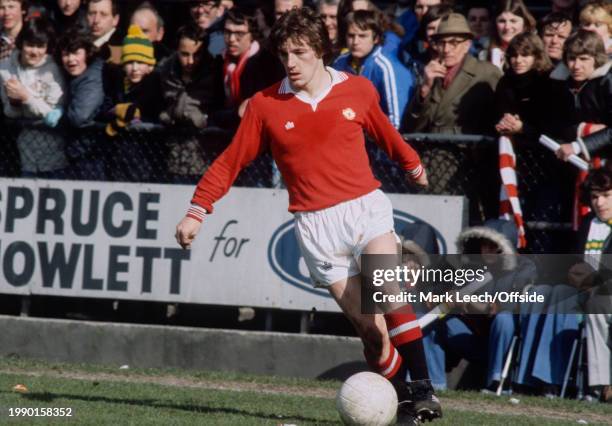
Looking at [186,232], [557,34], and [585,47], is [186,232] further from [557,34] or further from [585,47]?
[557,34]

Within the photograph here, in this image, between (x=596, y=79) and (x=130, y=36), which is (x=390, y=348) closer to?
(x=596, y=79)

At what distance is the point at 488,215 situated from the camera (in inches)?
416

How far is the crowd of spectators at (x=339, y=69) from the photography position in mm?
10102

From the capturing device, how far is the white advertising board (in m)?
10.9

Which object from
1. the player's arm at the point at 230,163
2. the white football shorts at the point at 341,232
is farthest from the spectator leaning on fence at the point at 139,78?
the white football shorts at the point at 341,232

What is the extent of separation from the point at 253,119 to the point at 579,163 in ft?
9.97

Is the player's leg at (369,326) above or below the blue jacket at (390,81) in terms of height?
below

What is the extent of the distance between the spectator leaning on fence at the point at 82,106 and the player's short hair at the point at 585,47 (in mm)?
4063

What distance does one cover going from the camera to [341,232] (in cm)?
785

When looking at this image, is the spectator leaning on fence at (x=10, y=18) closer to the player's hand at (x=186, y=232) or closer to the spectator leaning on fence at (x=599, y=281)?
the player's hand at (x=186, y=232)

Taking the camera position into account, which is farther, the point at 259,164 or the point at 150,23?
the point at 150,23

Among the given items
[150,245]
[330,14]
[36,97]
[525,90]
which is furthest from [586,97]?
[36,97]

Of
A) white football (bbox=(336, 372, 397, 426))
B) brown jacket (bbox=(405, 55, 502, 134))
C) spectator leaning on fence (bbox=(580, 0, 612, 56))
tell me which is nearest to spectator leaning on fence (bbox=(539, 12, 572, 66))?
spectator leaning on fence (bbox=(580, 0, 612, 56))

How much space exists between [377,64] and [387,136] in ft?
8.52
